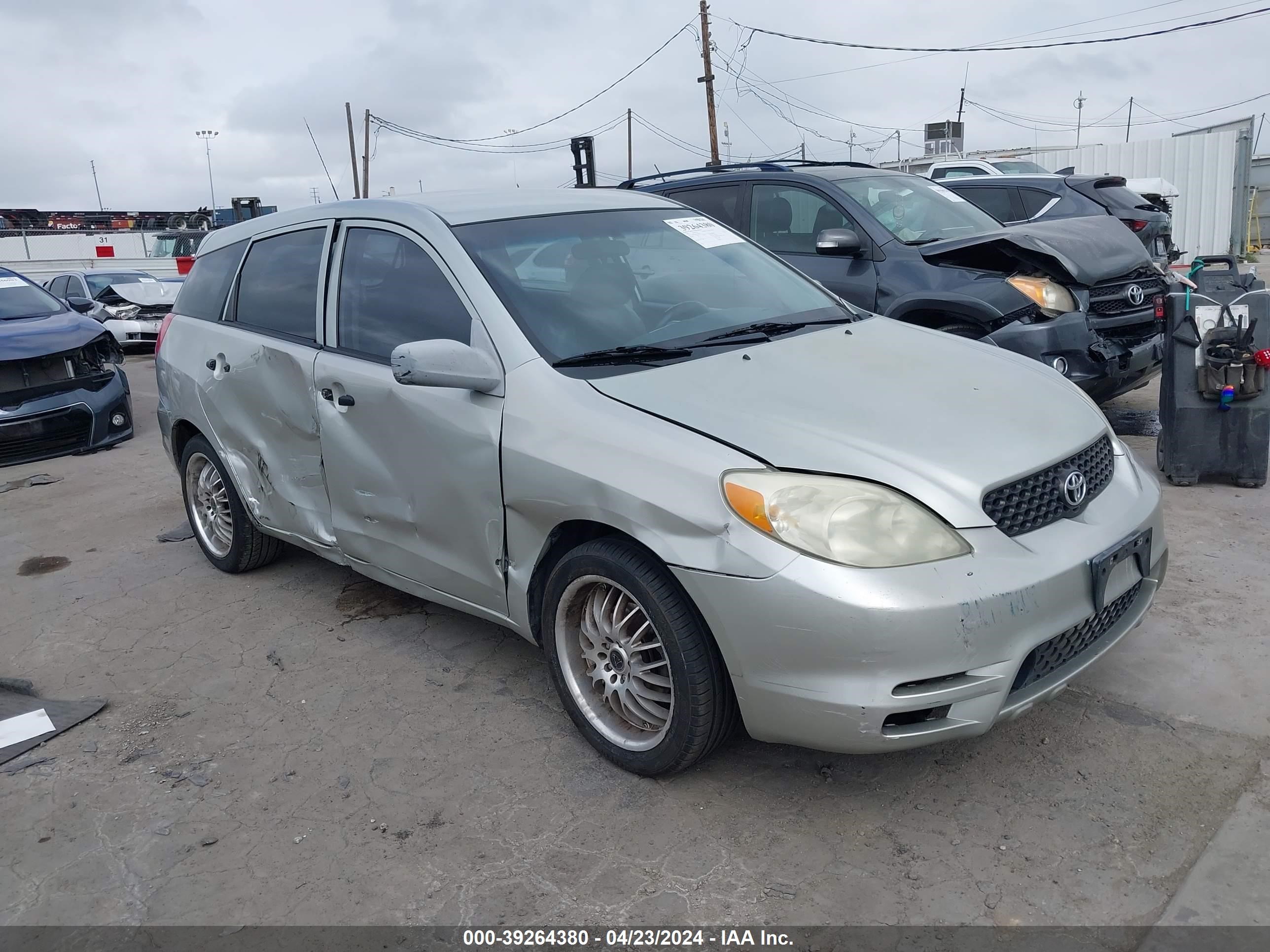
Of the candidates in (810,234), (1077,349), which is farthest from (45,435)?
(1077,349)

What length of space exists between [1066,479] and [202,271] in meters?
4.24

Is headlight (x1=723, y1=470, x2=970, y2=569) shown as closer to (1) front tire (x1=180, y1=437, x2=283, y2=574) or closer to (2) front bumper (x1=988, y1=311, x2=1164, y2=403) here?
(1) front tire (x1=180, y1=437, x2=283, y2=574)

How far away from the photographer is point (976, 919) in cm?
243

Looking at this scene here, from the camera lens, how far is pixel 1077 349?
596cm

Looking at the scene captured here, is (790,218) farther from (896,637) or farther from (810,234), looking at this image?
(896,637)

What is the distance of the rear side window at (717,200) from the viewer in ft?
23.9

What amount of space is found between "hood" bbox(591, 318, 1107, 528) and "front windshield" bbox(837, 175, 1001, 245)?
11.1ft

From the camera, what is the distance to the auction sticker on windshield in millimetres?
→ 4141

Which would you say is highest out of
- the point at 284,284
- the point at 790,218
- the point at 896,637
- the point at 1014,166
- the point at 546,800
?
the point at 1014,166

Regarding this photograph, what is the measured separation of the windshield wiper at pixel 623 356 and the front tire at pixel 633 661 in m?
0.60

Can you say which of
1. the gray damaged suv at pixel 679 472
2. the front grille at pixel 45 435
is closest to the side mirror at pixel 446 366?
the gray damaged suv at pixel 679 472

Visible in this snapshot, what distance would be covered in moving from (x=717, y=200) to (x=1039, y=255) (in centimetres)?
227

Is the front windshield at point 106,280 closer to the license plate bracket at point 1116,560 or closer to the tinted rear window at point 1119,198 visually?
the tinted rear window at point 1119,198
